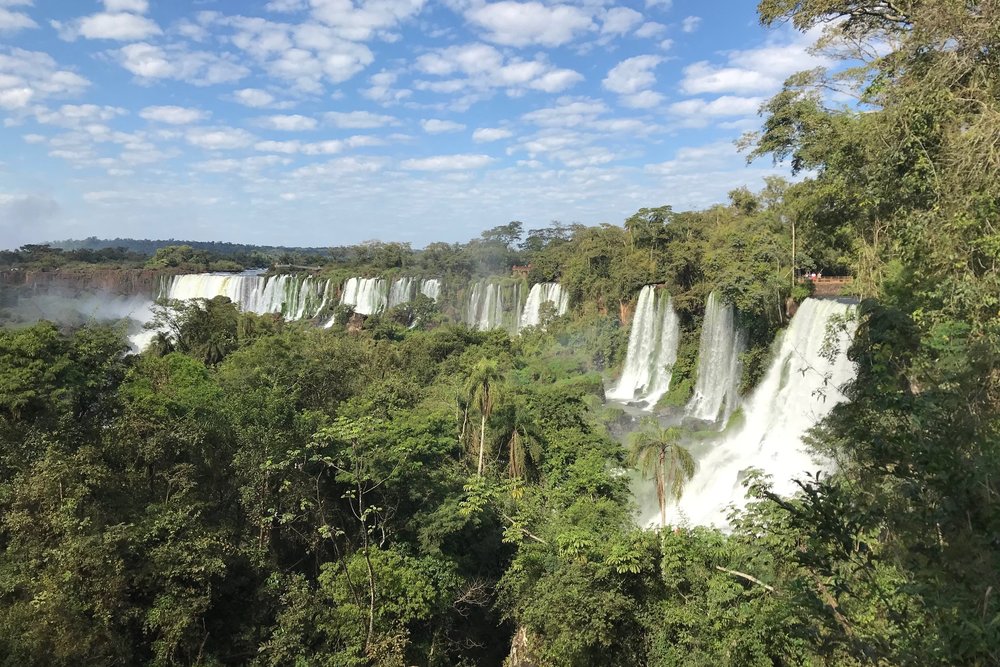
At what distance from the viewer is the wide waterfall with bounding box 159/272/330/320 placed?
2026 inches

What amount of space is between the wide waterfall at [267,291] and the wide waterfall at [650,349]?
30793 millimetres

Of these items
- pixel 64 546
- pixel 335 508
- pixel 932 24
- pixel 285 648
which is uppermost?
pixel 932 24

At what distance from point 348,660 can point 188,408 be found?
6.58 m

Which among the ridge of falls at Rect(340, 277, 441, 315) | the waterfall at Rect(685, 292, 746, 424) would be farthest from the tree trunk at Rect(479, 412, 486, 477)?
the ridge of falls at Rect(340, 277, 441, 315)

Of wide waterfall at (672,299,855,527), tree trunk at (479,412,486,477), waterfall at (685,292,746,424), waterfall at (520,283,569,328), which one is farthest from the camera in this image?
waterfall at (520,283,569,328)

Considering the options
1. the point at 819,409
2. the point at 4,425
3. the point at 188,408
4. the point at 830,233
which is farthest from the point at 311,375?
the point at 819,409

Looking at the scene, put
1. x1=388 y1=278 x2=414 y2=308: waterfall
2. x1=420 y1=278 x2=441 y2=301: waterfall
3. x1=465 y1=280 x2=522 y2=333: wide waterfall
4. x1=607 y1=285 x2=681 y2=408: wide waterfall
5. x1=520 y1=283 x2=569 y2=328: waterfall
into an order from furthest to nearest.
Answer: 1. x1=388 y1=278 x2=414 y2=308: waterfall
2. x1=420 y1=278 x2=441 y2=301: waterfall
3. x1=465 y1=280 x2=522 y2=333: wide waterfall
4. x1=520 y1=283 x2=569 y2=328: waterfall
5. x1=607 y1=285 x2=681 y2=408: wide waterfall

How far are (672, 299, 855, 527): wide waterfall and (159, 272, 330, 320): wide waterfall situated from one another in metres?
40.4

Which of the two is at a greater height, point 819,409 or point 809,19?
point 809,19

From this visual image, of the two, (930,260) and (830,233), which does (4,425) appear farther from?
(830,233)

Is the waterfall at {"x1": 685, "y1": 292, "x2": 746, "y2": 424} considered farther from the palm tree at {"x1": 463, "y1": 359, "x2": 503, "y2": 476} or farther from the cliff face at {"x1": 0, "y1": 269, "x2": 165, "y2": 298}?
the cliff face at {"x1": 0, "y1": 269, "x2": 165, "y2": 298}

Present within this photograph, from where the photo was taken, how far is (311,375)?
16.3 metres

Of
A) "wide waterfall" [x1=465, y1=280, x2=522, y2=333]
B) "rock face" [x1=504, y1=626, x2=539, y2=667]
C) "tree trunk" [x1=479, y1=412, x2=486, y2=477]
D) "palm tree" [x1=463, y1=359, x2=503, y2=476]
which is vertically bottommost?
"rock face" [x1=504, y1=626, x2=539, y2=667]

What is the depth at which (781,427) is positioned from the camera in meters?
17.0
